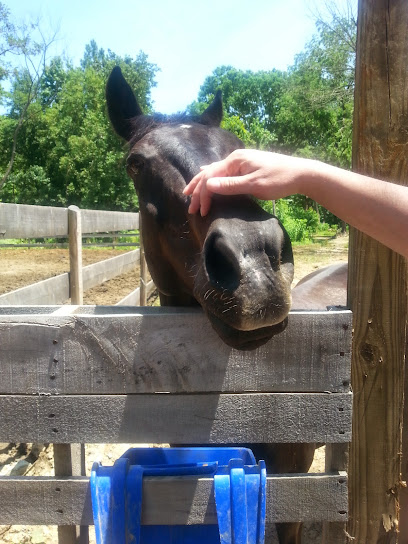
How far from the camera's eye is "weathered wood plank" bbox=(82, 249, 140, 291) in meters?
6.46

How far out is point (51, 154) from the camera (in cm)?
3816

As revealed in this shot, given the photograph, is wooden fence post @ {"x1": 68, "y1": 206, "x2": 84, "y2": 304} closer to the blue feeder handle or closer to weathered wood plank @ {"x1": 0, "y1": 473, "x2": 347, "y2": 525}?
weathered wood plank @ {"x1": 0, "y1": 473, "x2": 347, "y2": 525}

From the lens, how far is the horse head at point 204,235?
1337 millimetres

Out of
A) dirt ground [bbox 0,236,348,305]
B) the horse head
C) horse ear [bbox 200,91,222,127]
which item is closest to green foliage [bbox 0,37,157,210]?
dirt ground [bbox 0,236,348,305]

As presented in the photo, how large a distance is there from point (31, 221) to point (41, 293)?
0.74 metres

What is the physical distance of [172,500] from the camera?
1.53 meters

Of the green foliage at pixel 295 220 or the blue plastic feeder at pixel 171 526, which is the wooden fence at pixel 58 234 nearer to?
the blue plastic feeder at pixel 171 526

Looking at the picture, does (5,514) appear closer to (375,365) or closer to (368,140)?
(375,365)

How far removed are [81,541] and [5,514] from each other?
0.60 metres

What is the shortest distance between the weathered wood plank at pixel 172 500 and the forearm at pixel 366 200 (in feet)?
2.83

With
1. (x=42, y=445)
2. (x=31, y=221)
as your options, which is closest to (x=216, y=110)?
(x=31, y=221)

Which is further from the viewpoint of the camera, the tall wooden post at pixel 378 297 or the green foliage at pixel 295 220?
the green foliage at pixel 295 220

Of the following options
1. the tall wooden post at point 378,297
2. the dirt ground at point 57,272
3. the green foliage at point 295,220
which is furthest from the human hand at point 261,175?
the green foliage at point 295,220

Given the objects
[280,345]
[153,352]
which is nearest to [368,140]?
[280,345]
